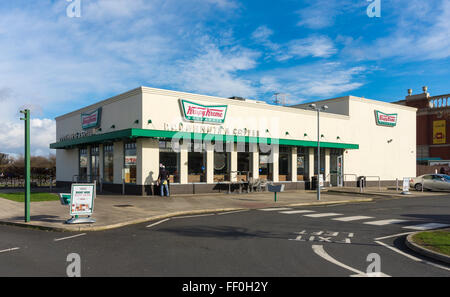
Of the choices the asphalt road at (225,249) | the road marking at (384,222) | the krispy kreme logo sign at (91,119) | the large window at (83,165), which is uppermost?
the krispy kreme logo sign at (91,119)

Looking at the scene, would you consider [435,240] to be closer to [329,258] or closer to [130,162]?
[329,258]

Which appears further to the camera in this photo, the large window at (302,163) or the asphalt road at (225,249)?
the large window at (302,163)

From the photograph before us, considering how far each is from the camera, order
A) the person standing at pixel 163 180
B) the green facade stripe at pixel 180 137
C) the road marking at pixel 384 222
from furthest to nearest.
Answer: the person standing at pixel 163 180
the green facade stripe at pixel 180 137
the road marking at pixel 384 222

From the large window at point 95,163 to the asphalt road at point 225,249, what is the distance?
14457 mm

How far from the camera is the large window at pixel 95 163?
25.3 m

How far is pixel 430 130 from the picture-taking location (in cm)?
5494

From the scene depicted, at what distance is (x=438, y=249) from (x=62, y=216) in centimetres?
1148

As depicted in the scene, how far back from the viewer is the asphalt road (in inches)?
252

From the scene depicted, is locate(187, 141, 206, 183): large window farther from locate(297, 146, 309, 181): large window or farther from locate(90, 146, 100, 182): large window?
locate(297, 146, 309, 181): large window

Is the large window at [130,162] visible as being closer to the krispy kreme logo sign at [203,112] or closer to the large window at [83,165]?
the krispy kreme logo sign at [203,112]

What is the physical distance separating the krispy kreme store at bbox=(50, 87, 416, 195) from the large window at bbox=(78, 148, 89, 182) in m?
0.08

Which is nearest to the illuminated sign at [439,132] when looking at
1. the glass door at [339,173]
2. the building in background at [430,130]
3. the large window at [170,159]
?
the building in background at [430,130]

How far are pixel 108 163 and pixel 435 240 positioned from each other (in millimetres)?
19994
